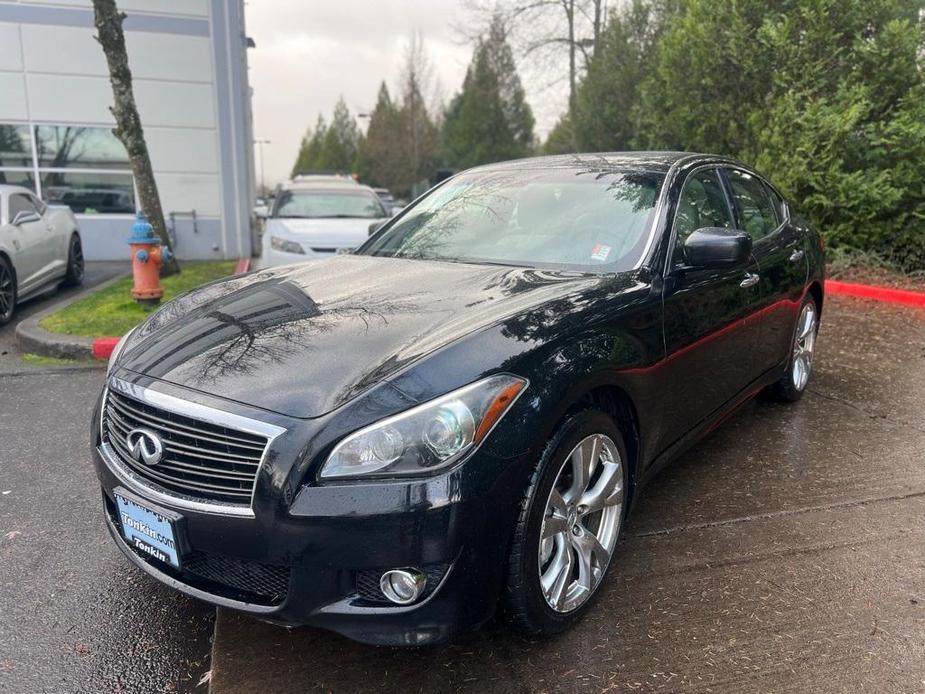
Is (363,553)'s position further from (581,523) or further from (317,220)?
(317,220)

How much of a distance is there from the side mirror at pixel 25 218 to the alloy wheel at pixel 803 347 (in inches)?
295

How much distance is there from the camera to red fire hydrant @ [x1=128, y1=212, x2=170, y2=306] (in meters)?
6.94

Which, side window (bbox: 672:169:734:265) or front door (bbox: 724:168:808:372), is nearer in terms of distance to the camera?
side window (bbox: 672:169:734:265)

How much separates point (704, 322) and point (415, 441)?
5.67 feet

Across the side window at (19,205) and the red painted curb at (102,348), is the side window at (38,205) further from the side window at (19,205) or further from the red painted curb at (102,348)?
the red painted curb at (102,348)

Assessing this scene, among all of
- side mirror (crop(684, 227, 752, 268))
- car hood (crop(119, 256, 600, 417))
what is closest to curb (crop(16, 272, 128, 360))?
car hood (crop(119, 256, 600, 417))

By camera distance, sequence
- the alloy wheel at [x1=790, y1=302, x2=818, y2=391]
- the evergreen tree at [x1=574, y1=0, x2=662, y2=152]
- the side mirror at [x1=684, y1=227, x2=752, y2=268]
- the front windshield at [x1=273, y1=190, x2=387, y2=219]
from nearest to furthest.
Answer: the side mirror at [x1=684, y1=227, x2=752, y2=268] → the alloy wheel at [x1=790, y1=302, x2=818, y2=391] → the front windshield at [x1=273, y1=190, x2=387, y2=219] → the evergreen tree at [x1=574, y1=0, x2=662, y2=152]

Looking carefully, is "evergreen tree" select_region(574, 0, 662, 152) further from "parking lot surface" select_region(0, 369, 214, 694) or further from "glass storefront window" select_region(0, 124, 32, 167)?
"parking lot surface" select_region(0, 369, 214, 694)

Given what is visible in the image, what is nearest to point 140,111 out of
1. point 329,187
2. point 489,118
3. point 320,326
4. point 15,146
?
point 15,146

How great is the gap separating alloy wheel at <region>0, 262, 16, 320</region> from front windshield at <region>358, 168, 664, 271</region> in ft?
16.9

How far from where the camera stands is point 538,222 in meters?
3.44

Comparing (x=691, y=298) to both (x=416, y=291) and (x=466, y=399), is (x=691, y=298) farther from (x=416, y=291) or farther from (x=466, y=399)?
(x=466, y=399)

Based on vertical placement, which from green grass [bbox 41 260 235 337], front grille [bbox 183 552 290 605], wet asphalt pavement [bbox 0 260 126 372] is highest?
front grille [bbox 183 552 290 605]

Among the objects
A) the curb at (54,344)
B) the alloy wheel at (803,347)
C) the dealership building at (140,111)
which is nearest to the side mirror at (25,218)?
the curb at (54,344)
